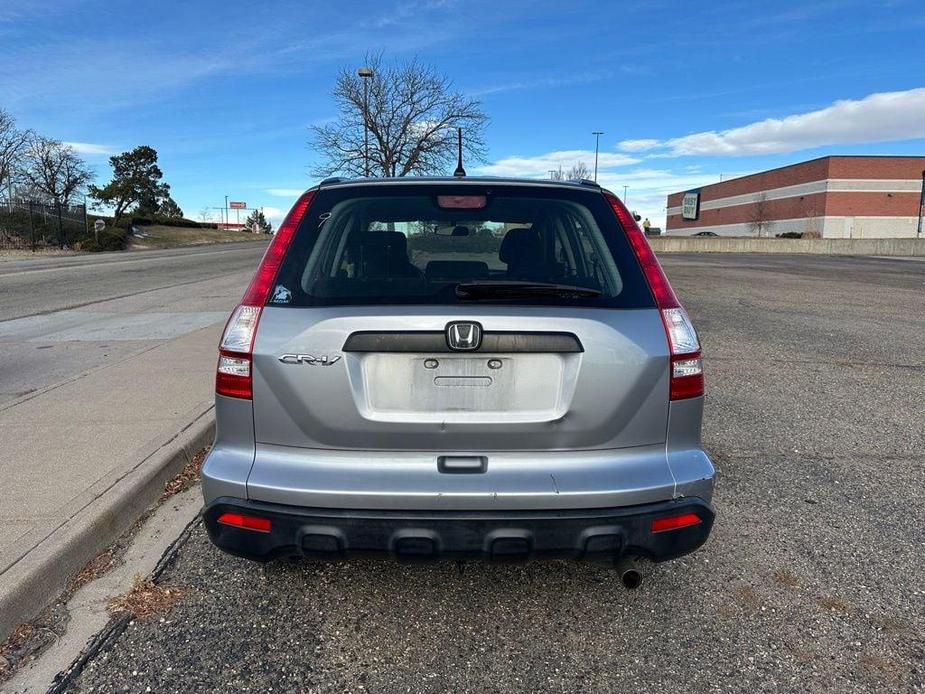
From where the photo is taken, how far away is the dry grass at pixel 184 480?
152 inches

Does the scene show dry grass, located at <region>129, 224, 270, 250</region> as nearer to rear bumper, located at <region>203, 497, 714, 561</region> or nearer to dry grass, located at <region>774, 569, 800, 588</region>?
rear bumper, located at <region>203, 497, 714, 561</region>

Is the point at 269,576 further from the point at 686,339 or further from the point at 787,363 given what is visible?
the point at 787,363

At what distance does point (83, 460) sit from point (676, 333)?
11.3ft

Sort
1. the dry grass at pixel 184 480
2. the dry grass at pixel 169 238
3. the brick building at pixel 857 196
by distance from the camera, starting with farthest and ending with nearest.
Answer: the brick building at pixel 857 196, the dry grass at pixel 169 238, the dry grass at pixel 184 480

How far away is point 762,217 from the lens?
74.8m

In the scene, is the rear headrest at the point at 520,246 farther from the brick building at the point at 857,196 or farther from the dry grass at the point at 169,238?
the brick building at the point at 857,196

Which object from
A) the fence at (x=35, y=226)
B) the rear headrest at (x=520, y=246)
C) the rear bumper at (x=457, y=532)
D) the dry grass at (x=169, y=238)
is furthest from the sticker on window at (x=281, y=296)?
the dry grass at (x=169, y=238)

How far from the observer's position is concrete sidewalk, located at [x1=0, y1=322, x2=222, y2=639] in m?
2.84

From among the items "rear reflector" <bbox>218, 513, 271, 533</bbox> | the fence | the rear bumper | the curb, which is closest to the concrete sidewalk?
the curb

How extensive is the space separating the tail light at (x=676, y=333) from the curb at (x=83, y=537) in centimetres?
261

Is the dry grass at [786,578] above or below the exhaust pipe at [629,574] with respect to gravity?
below

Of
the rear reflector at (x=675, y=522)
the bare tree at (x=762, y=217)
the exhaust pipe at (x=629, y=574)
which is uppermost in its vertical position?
the bare tree at (x=762, y=217)

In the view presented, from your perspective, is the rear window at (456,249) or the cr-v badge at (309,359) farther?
the rear window at (456,249)

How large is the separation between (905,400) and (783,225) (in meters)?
74.2
